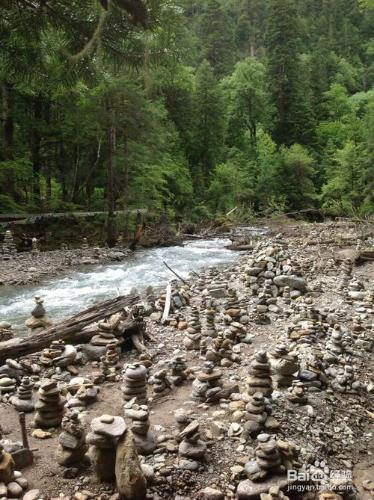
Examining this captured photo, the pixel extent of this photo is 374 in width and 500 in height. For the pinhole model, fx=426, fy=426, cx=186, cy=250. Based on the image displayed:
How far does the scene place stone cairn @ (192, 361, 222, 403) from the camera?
5.01 m

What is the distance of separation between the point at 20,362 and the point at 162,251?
531 inches

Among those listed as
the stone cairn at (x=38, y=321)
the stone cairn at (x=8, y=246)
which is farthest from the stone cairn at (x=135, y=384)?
the stone cairn at (x=8, y=246)

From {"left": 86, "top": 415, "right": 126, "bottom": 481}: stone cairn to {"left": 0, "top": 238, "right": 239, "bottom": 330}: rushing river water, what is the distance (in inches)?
218

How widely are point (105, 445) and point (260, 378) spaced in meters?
2.04

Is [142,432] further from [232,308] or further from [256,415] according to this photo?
[232,308]

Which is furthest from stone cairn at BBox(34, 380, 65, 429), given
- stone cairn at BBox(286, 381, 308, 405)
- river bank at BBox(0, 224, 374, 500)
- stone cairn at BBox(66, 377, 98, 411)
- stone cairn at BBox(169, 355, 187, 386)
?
stone cairn at BBox(286, 381, 308, 405)

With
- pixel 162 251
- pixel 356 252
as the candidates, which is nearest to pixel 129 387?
pixel 356 252

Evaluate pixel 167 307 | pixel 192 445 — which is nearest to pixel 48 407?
pixel 192 445

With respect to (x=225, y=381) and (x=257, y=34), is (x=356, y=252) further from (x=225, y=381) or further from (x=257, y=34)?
(x=257, y=34)

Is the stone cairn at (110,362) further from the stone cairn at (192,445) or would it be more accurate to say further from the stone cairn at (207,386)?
the stone cairn at (192,445)

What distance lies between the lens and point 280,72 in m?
45.2

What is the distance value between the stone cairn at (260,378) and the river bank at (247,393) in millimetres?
22

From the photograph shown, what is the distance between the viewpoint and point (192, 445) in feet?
12.7

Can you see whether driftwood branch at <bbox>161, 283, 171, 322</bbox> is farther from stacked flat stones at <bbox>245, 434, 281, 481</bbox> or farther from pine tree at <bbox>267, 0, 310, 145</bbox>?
pine tree at <bbox>267, 0, 310, 145</bbox>
